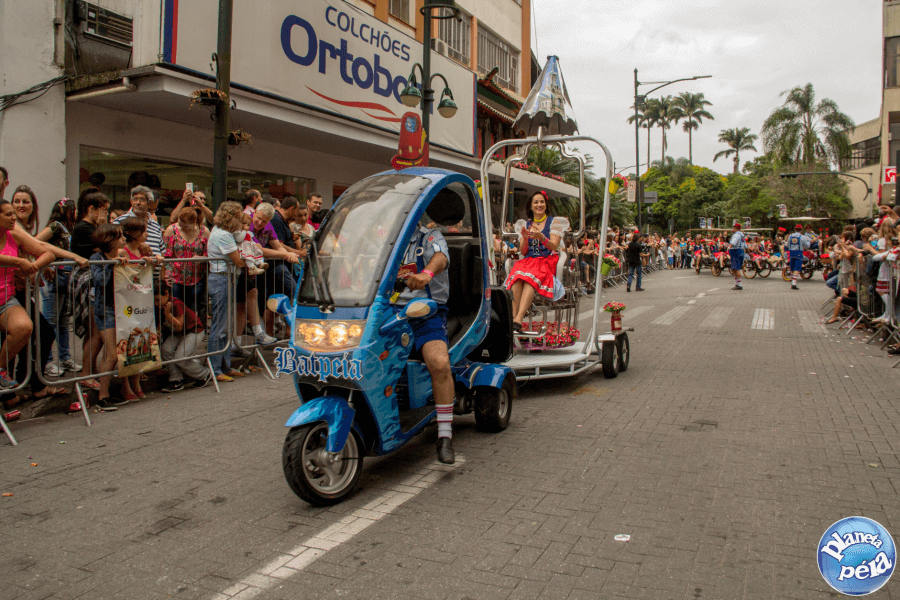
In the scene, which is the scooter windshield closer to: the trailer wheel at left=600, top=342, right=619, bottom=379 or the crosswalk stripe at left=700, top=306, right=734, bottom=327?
the trailer wheel at left=600, top=342, right=619, bottom=379

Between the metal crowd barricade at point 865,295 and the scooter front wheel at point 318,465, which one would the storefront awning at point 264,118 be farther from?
the metal crowd barricade at point 865,295

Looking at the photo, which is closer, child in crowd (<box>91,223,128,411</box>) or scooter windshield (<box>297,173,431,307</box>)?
scooter windshield (<box>297,173,431,307</box>)

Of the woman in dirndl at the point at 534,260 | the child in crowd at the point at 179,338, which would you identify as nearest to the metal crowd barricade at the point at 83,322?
the child in crowd at the point at 179,338

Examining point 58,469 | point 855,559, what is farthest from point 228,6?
point 855,559

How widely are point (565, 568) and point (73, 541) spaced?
8.25 ft

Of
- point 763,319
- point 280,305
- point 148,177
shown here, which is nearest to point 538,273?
point 280,305

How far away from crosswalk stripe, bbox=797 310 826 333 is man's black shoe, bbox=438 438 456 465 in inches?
374

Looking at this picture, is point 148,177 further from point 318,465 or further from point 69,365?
point 318,465

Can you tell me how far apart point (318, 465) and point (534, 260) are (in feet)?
13.8

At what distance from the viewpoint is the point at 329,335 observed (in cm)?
430

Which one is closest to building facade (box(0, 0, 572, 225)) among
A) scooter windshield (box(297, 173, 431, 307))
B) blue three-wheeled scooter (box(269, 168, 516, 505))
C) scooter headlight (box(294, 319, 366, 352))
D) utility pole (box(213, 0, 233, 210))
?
utility pole (box(213, 0, 233, 210))

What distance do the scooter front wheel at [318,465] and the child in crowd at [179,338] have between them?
12.0 feet

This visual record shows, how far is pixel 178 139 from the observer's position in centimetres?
1213

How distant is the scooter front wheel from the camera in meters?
3.90
